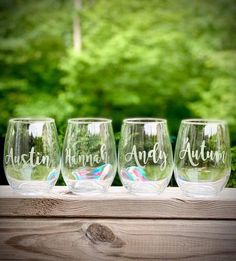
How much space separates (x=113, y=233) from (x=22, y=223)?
18cm

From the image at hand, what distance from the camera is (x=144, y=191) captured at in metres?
0.98

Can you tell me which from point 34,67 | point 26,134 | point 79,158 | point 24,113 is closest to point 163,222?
point 79,158

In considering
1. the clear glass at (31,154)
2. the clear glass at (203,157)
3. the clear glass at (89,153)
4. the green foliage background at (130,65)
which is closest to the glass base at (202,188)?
the clear glass at (203,157)

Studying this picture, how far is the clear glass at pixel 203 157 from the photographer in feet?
3.10

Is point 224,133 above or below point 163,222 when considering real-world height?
above

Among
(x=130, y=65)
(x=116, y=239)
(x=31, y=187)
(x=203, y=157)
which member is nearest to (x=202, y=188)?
(x=203, y=157)

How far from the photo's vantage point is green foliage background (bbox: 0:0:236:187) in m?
6.40

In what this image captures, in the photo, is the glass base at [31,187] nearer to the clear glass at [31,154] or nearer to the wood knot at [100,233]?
the clear glass at [31,154]

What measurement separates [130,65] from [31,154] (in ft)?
18.6

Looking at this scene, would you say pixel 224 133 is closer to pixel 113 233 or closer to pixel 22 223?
pixel 113 233

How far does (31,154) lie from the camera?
950 mm

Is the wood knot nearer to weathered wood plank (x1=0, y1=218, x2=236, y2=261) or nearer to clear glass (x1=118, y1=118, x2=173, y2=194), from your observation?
weathered wood plank (x1=0, y1=218, x2=236, y2=261)

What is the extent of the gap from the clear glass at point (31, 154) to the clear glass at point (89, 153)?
0.03 m

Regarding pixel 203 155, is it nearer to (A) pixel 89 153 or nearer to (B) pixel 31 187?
(A) pixel 89 153
